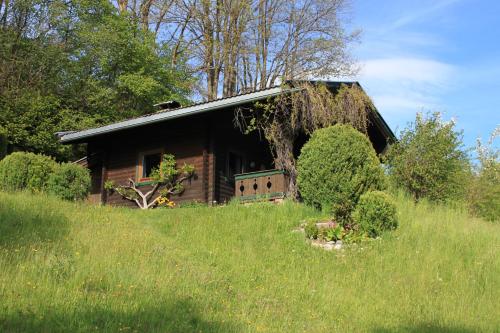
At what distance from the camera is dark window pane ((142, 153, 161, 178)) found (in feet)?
62.0

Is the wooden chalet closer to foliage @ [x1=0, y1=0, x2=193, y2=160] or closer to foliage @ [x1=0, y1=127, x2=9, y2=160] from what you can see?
foliage @ [x1=0, y1=127, x2=9, y2=160]

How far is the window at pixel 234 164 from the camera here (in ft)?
58.5

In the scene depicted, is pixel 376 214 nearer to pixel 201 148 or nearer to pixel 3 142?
pixel 201 148

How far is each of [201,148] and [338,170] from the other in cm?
573

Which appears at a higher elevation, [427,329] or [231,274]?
[231,274]

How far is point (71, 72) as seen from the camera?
27.8 m

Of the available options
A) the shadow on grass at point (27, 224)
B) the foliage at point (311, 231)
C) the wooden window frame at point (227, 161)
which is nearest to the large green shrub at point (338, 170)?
the foliage at point (311, 231)

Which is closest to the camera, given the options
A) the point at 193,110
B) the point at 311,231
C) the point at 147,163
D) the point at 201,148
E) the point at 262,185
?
the point at 311,231

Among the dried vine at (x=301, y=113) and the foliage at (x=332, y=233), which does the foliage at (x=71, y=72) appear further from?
the foliage at (x=332, y=233)

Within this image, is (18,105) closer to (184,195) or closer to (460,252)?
(184,195)

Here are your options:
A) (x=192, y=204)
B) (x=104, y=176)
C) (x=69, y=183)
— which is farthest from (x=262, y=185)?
(x=104, y=176)

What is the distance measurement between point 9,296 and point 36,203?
20.4ft

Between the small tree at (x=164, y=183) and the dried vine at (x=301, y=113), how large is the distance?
8.41ft

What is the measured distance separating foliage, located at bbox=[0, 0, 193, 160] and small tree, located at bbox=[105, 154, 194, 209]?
8.30m
